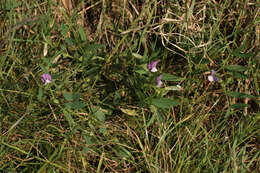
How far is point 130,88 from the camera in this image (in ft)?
5.77

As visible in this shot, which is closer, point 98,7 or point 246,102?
point 246,102

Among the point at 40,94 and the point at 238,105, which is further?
the point at 238,105

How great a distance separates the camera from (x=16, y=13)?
1.81m

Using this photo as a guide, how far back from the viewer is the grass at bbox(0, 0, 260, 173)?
1.65 m

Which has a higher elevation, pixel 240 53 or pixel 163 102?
pixel 240 53

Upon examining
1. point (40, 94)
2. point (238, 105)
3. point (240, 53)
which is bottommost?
point (238, 105)

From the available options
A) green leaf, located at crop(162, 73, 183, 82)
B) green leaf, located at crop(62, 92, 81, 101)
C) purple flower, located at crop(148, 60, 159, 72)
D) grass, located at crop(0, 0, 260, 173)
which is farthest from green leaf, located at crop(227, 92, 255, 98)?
green leaf, located at crop(62, 92, 81, 101)

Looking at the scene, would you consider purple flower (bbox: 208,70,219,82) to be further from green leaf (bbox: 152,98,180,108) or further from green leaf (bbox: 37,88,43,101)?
green leaf (bbox: 37,88,43,101)

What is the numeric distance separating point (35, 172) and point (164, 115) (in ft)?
2.15

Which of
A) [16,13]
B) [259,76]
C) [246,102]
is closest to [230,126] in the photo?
[246,102]

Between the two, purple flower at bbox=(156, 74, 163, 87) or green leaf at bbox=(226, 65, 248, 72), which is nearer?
purple flower at bbox=(156, 74, 163, 87)

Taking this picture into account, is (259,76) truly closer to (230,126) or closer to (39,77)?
(230,126)

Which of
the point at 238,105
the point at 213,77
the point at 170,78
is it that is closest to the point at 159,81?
the point at 170,78

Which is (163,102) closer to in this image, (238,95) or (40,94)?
(238,95)
